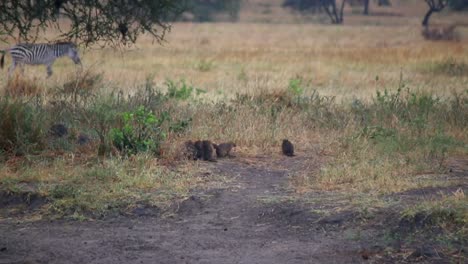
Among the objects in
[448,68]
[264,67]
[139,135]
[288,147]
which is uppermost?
[139,135]

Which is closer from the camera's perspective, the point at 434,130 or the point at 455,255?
the point at 455,255

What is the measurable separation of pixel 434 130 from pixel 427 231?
4335mm

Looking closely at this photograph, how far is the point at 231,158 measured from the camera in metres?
8.94

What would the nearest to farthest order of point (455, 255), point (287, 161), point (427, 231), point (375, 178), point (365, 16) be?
1. point (455, 255)
2. point (427, 231)
3. point (375, 178)
4. point (287, 161)
5. point (365, 16)

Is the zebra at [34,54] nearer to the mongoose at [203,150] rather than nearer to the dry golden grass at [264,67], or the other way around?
the dry golden grass at [264,67]

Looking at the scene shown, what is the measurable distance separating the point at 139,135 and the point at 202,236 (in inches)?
104

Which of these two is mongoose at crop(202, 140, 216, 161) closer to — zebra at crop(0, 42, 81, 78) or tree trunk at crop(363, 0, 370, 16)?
zebra at crop(0, 42, 81, 78)

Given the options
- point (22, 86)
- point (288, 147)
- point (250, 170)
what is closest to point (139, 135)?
point (250, 170)

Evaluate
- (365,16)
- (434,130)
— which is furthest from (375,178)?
(365,16)

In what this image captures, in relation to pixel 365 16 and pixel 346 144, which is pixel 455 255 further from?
pixel 365 16

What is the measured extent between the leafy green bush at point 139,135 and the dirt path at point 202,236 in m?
1.38

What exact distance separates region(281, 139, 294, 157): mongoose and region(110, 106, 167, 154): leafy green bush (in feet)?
4.95

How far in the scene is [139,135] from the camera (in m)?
8.49

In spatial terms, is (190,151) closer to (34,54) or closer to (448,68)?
(34,54)
